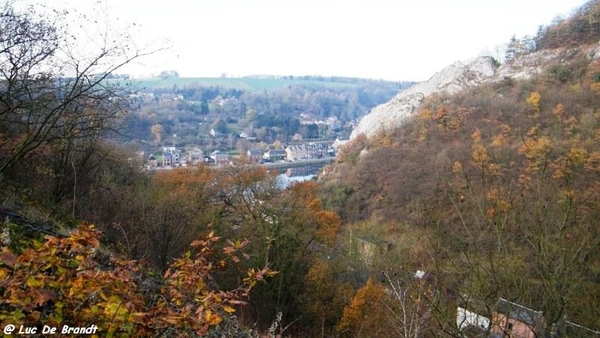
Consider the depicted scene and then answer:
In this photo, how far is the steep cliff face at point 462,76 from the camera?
130 feet

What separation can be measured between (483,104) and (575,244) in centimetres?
3052

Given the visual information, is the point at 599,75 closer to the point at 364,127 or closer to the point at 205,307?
the point at 364,127

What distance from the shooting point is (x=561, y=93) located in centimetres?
2972

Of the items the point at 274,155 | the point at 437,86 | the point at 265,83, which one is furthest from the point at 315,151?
the point at 265,83

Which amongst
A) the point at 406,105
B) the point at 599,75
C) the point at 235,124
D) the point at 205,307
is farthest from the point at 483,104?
the point at 235,124

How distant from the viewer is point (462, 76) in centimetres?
4919

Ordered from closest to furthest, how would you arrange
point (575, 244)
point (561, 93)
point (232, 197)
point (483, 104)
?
point (575, 244) < point (232, 197) < point (561, 93) < point (483, 104)

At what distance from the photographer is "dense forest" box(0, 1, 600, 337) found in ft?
7.85

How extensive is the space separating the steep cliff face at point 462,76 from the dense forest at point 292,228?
20.3 ft

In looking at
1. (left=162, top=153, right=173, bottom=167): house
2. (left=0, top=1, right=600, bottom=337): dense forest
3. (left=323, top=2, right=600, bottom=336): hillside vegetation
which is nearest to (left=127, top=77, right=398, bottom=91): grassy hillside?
(left=162, top=153, right=173, bottom=167): house

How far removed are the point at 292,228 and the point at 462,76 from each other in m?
43.0

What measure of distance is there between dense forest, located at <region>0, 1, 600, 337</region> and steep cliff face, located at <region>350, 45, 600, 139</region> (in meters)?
6.19

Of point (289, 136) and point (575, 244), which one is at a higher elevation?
point (575, 244)

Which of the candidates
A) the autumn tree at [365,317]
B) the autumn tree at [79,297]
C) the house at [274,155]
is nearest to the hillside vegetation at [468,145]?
the autumn tree at [365,317]
